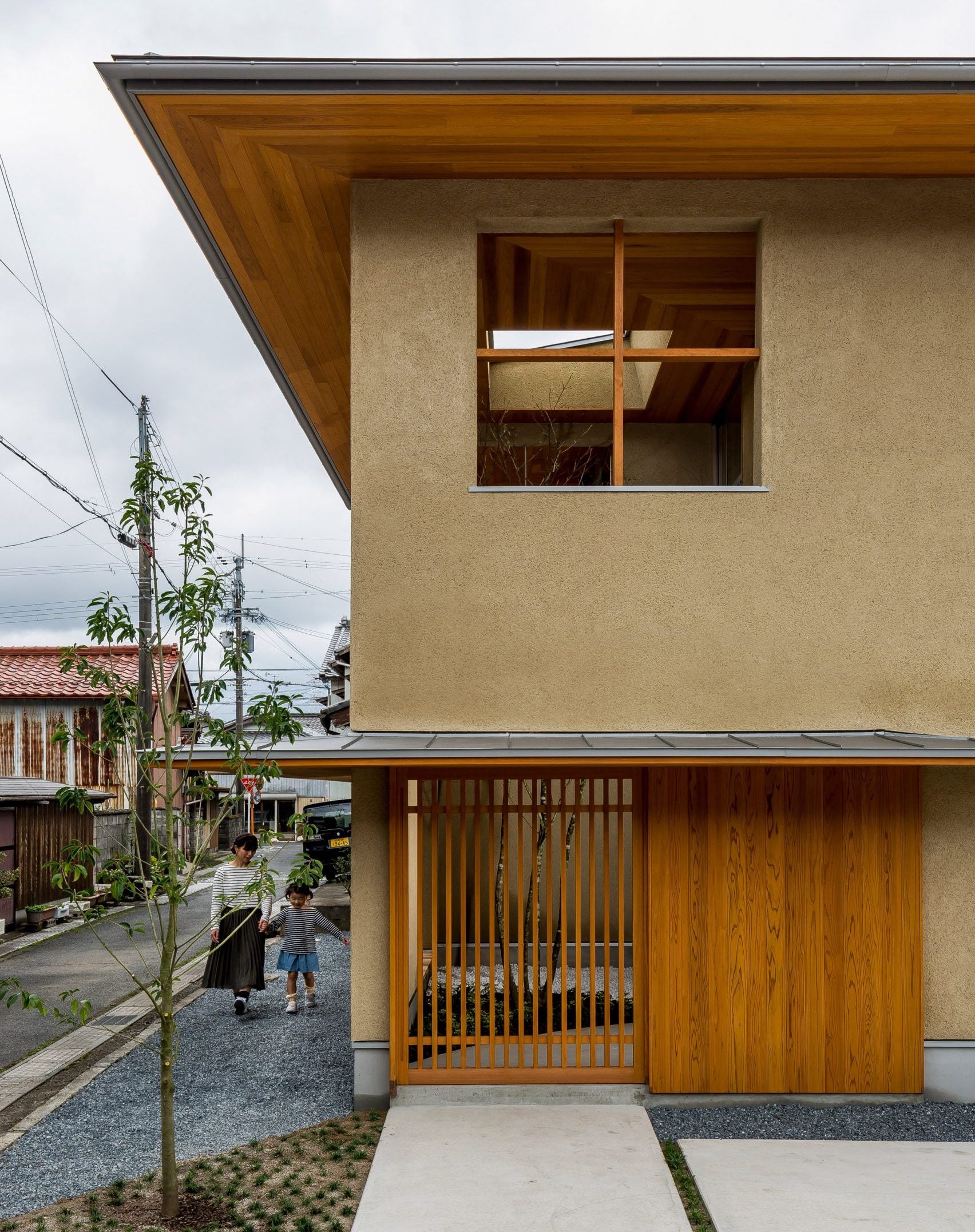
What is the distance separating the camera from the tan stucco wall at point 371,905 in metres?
7.00

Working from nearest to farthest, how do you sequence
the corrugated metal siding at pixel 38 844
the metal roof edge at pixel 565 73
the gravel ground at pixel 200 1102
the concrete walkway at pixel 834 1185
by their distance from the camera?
the concrete walkway at pixel 834 1185 < the gravel ground at pixel 200 1102 < the metal roof edge at pixel 565 73 < the corrugated metal siding at pixel 38 844

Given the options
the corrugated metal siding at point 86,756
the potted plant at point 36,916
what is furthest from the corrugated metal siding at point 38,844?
the corrugated metal siding at point 86,756

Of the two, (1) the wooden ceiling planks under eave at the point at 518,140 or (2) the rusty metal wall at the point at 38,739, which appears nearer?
(1) the wooden ceiling planks under eave at the point at 518,140

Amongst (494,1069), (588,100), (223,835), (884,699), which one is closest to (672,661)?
(884,699)

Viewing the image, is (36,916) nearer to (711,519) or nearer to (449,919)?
(449,919)

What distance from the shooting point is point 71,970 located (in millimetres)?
12734

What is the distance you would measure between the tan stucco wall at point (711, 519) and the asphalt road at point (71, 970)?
3287 mm

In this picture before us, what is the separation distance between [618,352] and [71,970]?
1119 centimetres

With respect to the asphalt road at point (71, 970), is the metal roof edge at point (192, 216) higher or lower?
higher

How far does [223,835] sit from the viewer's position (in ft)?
130

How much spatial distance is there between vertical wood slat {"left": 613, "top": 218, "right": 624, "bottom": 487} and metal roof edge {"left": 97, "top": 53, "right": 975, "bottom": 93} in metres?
1.27

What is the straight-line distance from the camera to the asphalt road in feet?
31.1

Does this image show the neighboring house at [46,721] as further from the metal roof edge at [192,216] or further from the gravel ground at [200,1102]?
the gravel ground at [200,1102]

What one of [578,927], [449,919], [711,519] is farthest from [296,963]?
[711,519]
